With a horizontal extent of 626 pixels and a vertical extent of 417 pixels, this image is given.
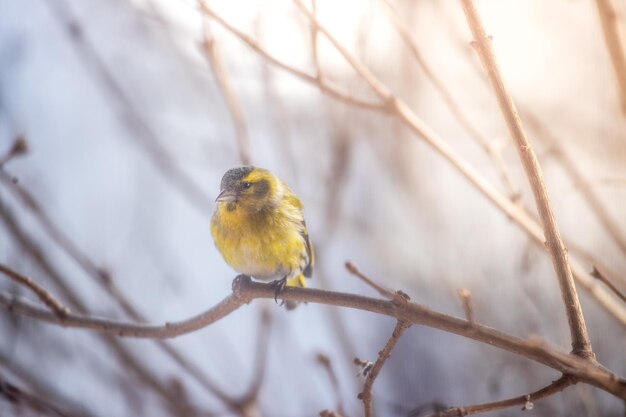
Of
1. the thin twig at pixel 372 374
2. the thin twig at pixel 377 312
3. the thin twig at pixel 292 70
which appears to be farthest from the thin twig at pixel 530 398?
the thin twig at pixel 292 70

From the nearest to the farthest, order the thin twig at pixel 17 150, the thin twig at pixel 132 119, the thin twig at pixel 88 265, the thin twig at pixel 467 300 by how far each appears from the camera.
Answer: the thin twig at pixel 467 300, the thin twig at pixel 17 150, the thin twig at pixel 88 265, the thin twig at pixel 132 119

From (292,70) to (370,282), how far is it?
0.66 meters

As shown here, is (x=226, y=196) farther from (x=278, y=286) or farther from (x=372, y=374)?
(x=372, y=374)

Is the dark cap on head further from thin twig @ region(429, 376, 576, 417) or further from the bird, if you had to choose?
thin twig @ region(429, 376, 576, 417)

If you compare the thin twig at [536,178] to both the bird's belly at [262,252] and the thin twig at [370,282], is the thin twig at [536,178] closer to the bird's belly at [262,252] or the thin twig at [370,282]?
the thin twig at [370,282]

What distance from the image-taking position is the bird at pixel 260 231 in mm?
1851

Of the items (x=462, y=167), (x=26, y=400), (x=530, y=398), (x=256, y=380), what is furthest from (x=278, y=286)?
(x=530, y=398)

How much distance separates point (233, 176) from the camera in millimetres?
1725

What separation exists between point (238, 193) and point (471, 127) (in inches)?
26.4

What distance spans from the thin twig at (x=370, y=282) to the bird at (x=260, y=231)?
2.67ft

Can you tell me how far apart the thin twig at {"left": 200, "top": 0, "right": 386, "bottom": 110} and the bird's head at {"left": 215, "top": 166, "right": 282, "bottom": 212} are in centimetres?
38

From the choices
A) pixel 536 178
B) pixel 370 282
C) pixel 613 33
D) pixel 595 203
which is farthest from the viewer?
pixel 595 203

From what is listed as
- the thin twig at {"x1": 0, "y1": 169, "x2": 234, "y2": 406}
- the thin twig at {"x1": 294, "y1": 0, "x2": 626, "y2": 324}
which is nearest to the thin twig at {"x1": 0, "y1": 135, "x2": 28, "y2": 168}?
the thin twig at {"x1": 0, "y1": 169, "x2": 234, "y2": 406}

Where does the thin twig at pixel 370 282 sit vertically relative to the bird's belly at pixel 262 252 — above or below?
below
